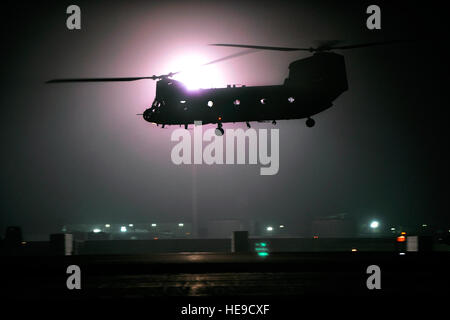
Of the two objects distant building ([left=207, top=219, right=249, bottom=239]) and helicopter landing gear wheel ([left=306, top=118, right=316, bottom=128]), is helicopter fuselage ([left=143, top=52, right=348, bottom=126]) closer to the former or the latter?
helicopter landing gear wheel ([left=306, top=118, right=316, bottom=128])

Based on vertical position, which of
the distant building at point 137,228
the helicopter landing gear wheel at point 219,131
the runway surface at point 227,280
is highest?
the helicopter landing gear wheel at point 219,131

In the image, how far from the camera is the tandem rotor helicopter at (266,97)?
77.1 feet

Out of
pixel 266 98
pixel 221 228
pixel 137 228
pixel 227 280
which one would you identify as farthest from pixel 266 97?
pixel 137 228

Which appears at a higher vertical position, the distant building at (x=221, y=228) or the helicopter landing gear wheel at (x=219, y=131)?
the helicopter landing gear wheel at (x=219, y=131)

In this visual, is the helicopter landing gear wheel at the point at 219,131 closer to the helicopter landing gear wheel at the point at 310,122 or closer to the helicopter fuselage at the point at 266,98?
the helicopter fuselage at the point at 266,98

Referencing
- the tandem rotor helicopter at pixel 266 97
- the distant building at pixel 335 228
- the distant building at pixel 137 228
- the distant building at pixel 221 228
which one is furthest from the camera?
the distant building at pixel 137 228

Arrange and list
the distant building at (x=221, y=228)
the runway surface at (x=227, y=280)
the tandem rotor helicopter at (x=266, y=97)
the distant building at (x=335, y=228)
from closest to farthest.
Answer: the runway surface at (x=227, y=280) < the tandem rotor helicopter at (x=266, y=97) < the distant building at (x=335, y=228) < the distant building at (x=221, y=228)


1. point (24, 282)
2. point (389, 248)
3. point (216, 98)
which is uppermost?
point (216, 98)

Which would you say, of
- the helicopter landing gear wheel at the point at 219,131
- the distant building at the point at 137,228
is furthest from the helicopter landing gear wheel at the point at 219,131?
the distant building at the point at 137,228

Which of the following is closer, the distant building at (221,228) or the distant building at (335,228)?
the distant building at (335,228)
